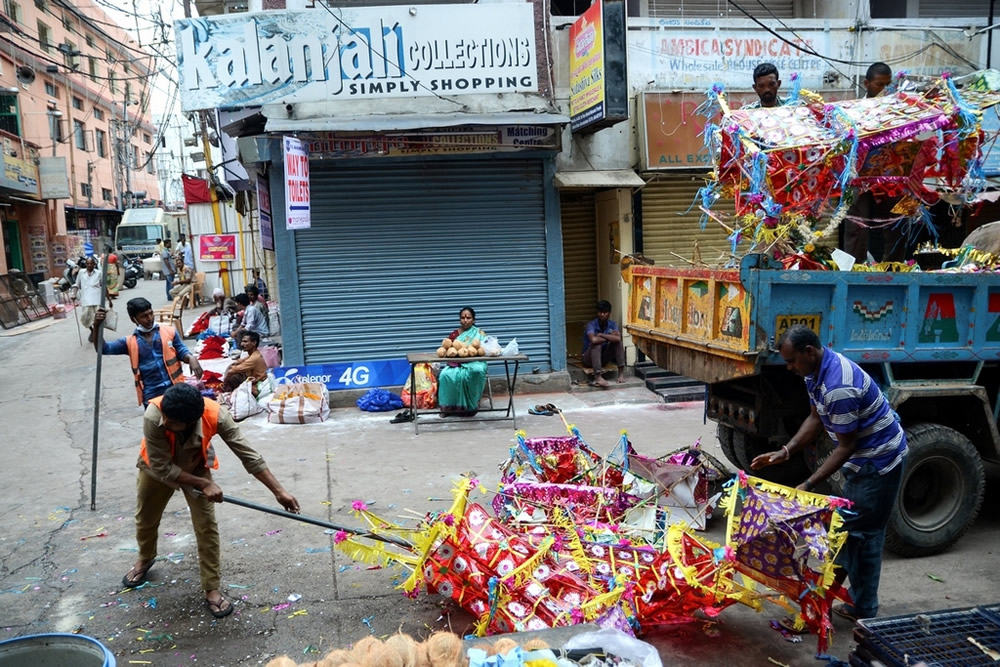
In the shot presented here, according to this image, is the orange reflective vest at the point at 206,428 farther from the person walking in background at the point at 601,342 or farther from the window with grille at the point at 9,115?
the window with grille at the point at 9,115

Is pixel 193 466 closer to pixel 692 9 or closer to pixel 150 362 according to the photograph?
pixel 150 362

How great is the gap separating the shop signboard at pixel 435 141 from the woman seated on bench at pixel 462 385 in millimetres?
2617

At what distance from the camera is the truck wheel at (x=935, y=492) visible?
4.88 meters

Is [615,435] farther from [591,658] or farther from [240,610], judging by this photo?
[591,658]

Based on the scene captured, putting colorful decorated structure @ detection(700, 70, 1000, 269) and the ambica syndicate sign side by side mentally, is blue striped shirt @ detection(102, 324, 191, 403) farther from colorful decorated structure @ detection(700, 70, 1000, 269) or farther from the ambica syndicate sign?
colorful decorated structure @ detection(700, 70, 1000, 269)

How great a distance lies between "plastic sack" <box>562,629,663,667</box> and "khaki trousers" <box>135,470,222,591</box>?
246cm

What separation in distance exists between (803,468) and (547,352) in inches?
194

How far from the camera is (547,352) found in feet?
35.0

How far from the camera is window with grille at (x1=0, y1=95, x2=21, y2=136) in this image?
2595 centimetres

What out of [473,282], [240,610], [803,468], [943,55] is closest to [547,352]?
[473,282]

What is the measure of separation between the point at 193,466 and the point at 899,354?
4.80 m

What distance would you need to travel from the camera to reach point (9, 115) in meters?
26.0

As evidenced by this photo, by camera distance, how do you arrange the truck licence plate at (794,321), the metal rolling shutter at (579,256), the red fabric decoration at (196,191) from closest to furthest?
the truck licence plate at (794,321) < the metal rolling shutter at (579,256) < the red fabric decoration at (196,191)

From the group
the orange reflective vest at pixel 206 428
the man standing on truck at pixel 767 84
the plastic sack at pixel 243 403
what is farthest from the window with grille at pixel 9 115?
the man standing on truck at pixel 767 84
